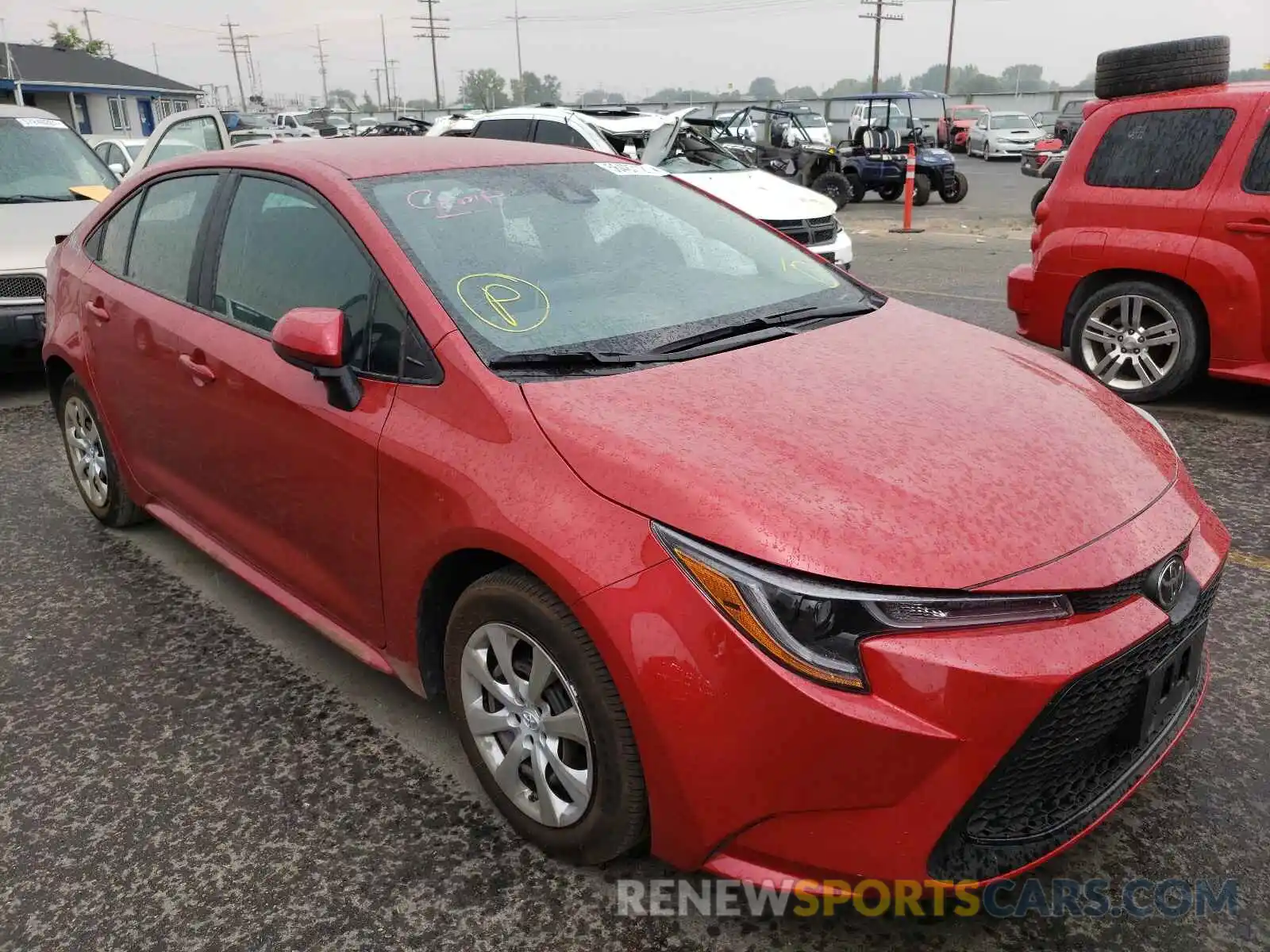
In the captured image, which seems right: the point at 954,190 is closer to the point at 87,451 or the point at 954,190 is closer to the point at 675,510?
the point at 87,451

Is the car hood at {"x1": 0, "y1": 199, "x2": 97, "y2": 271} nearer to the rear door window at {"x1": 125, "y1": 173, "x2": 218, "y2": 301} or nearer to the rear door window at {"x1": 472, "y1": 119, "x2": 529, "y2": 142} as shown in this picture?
the rear door window at {"x1": 125, "y1": 173, "x2": 218, "y2": 301}

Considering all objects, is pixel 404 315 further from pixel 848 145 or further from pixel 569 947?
pixel 848 145

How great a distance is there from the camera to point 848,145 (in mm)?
20000

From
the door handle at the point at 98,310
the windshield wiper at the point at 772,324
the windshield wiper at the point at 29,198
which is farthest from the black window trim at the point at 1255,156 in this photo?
the windshield wiper at the point at 29,198

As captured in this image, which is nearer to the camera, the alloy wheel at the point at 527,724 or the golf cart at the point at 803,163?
the alloy wheel at the point at 527,724

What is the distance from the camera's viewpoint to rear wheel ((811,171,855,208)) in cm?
1834

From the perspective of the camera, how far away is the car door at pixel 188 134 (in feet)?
30.9

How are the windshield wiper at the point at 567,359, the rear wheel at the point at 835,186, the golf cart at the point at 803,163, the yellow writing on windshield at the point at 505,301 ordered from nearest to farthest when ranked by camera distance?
the windshield wiper at the point at 567,359, the yellow writing on windshield at the point at 505,301, the golf cart at the point at 803,163, the rear wheel at the point at 835,186

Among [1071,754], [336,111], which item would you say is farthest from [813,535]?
[336,111]

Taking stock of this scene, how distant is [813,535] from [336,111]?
58793 millimetres

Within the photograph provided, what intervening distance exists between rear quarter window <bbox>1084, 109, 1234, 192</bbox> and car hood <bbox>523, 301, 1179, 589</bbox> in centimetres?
350

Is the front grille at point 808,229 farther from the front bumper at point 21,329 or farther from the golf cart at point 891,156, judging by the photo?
the golf cart at point 891,156

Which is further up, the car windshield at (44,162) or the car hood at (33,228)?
the car windshield at (44,162)

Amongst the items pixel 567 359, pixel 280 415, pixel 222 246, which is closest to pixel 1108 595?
pixel 567 359
